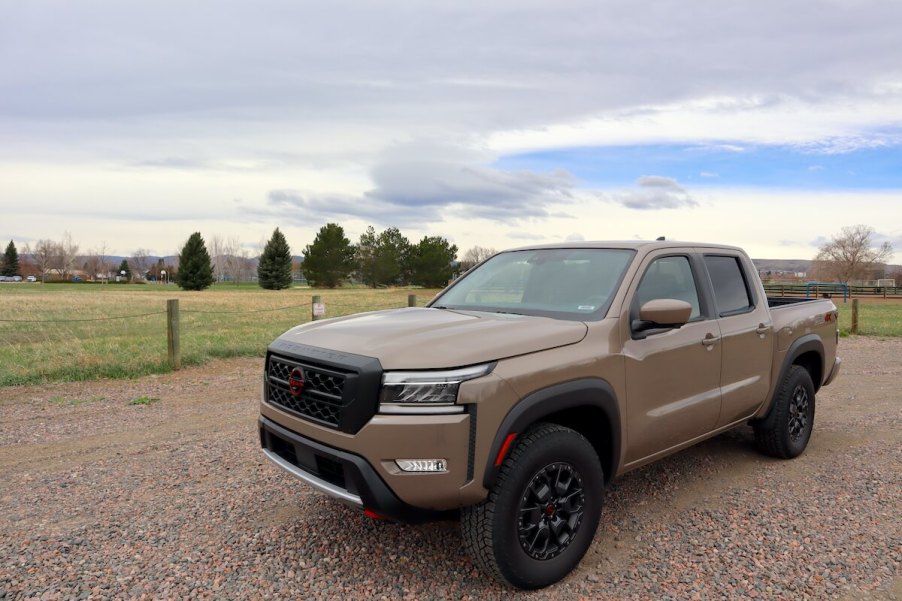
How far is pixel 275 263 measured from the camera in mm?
68312

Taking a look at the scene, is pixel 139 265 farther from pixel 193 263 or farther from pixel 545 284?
pixel 545 284

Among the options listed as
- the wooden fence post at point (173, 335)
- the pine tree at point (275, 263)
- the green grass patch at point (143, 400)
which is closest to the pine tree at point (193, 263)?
the pine tree at point (275, 263)

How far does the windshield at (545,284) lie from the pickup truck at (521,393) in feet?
0.05

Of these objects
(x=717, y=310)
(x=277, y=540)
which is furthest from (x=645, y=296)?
(x=277, y=540)

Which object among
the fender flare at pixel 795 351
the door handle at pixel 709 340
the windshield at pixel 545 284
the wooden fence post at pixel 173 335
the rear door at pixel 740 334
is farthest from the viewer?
the wooden fence post at pixel 173 335

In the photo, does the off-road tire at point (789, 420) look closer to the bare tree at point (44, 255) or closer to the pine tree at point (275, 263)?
the pine tree at point (275, 263)

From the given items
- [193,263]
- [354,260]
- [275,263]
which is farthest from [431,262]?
[193,263]

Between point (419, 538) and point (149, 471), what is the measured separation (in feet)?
8.02

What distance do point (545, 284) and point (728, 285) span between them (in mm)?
1620

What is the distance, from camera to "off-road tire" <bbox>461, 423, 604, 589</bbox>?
112 inches

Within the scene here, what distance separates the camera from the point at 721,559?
339 cm

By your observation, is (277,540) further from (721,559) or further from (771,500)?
(771,500)

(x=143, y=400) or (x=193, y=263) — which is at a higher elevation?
(x=193, y=263)

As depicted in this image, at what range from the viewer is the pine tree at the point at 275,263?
68.3 m
